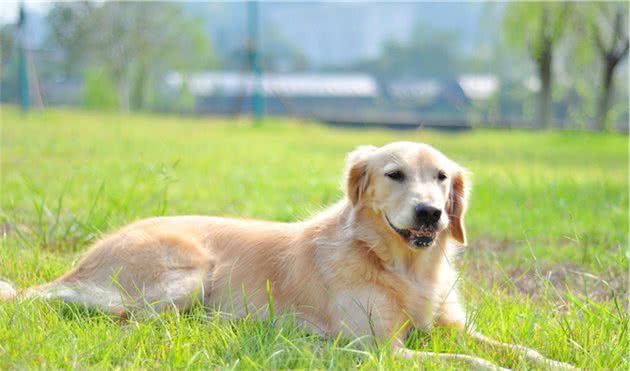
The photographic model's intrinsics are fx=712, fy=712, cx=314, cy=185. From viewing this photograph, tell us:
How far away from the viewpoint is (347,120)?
23188 mm

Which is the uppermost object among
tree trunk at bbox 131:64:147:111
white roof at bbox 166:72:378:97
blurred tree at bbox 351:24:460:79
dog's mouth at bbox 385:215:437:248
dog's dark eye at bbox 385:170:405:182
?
dog's dark eye at bbox 385:170:405:182

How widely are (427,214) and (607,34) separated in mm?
15543

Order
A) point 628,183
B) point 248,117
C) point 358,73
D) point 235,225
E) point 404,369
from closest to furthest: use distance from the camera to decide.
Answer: point 404,369 < point 235,225 < point 628,183 < point 248,117 < point 358,73

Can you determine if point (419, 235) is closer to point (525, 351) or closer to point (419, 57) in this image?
point (525, 351)

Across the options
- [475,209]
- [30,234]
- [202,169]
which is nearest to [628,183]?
[475,209]

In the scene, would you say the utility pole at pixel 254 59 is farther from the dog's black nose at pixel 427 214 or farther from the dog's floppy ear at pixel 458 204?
the dog's black nose at pixel 427 214

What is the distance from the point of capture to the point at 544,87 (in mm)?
18719

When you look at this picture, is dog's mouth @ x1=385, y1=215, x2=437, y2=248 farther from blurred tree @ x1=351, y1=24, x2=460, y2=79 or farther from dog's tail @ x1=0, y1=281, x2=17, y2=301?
blurred tree @ x1=351, y1=24, x2=460, y2=79

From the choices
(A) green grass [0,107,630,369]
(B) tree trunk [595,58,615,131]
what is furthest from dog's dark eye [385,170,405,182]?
(B) tree trunk [595,58,615,131]

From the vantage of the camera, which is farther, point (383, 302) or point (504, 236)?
point (504, 236)

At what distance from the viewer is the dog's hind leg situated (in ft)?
11.0

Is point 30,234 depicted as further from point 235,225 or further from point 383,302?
point 383,302

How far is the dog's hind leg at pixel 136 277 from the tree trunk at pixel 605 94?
14552mm

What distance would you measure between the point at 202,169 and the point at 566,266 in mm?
5240
